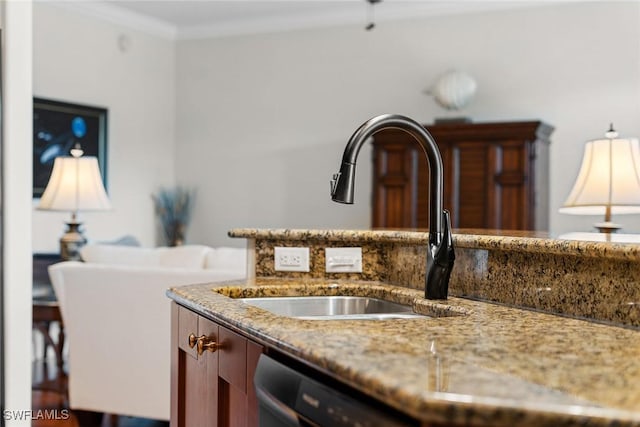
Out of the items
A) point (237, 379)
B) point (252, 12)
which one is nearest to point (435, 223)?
point (237, 379)

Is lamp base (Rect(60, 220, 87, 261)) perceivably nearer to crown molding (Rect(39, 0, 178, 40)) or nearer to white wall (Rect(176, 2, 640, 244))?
crown molding (Rect(39, 0, 178, 40))

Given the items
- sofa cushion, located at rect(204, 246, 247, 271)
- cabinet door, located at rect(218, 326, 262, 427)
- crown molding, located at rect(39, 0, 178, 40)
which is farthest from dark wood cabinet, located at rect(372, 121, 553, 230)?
cabinet door, located at rect(218, 326, 262, 427)

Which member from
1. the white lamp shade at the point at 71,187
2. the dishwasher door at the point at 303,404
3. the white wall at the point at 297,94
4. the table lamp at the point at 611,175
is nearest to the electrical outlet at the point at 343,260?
the dishwasher door at the point at 303,404

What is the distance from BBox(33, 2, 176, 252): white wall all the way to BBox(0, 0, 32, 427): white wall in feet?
14.2

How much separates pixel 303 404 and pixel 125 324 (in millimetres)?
2483

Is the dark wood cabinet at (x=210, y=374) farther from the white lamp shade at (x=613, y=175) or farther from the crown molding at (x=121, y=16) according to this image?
the crown molding at (x=121, y=16)

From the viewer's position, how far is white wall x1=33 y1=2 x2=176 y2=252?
18.6ft

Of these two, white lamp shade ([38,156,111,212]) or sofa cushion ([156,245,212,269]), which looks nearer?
sofa cushion ([156,245,212,269])

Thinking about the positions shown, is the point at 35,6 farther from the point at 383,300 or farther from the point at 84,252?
the point at 383,300

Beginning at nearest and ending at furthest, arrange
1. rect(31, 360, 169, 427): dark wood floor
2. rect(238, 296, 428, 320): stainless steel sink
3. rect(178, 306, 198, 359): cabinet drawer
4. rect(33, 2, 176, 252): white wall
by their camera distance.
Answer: rect(178, 306, 198, 359): cabinet drawer → rect(238, 296, 428, 320): stainless steel sink → rect(31, 360, 169, 427): dark wood floor → rect(33, 2, 176, 252): white wall

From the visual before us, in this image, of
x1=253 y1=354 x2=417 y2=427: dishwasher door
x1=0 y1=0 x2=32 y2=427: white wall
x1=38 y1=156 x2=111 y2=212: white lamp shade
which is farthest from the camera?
x1=38 y1=156 x2=111 y2=212: white lamp shade

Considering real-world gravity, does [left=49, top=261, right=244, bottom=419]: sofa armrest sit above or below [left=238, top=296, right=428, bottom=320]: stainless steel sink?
below

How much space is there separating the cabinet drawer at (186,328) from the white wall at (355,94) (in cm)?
421

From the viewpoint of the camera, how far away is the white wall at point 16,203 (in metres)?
1.42
